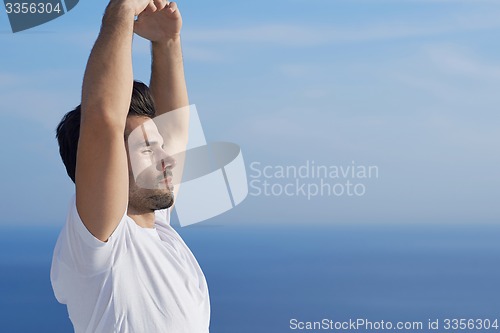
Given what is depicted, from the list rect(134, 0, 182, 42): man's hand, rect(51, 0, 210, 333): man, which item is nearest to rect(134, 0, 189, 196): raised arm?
rect(134, 0, 182, 42): man's hand

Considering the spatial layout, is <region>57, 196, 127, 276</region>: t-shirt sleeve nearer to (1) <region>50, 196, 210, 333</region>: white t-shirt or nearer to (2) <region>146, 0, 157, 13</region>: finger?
(1) <region>50, 196, 210, 333</region>: white t-shirt

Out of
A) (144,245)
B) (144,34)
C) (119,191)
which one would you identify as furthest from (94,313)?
(144,34)

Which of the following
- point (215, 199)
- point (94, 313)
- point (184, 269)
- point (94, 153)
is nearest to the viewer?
point (94, 153)

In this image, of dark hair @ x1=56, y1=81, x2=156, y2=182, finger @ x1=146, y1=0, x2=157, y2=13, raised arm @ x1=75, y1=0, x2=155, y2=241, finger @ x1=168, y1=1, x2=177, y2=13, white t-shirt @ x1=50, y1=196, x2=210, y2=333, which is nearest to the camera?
raised arm @ x1=75, y1=0, x2=155, y2=241

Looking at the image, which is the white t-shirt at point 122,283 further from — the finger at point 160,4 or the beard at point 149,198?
the finger at point 160,4

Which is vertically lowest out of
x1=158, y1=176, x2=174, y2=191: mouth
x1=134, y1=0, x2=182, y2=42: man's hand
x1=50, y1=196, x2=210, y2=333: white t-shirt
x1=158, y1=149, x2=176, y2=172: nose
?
x1=50, y1=196, x2=210, y2=333: white t-shirt

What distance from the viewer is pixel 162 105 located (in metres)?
2.55

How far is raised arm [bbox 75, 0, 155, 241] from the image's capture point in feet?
5.79

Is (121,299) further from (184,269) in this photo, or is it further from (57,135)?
(57,135)

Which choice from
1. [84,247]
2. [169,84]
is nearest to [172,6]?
[169,84]

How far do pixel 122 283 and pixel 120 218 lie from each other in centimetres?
19

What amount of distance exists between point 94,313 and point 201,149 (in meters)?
0.80

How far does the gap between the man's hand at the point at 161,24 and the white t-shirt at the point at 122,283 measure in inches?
28.7

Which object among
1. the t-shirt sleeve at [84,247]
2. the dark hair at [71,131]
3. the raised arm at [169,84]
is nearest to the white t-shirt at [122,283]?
the t-shirt sleeve at [84,247]
